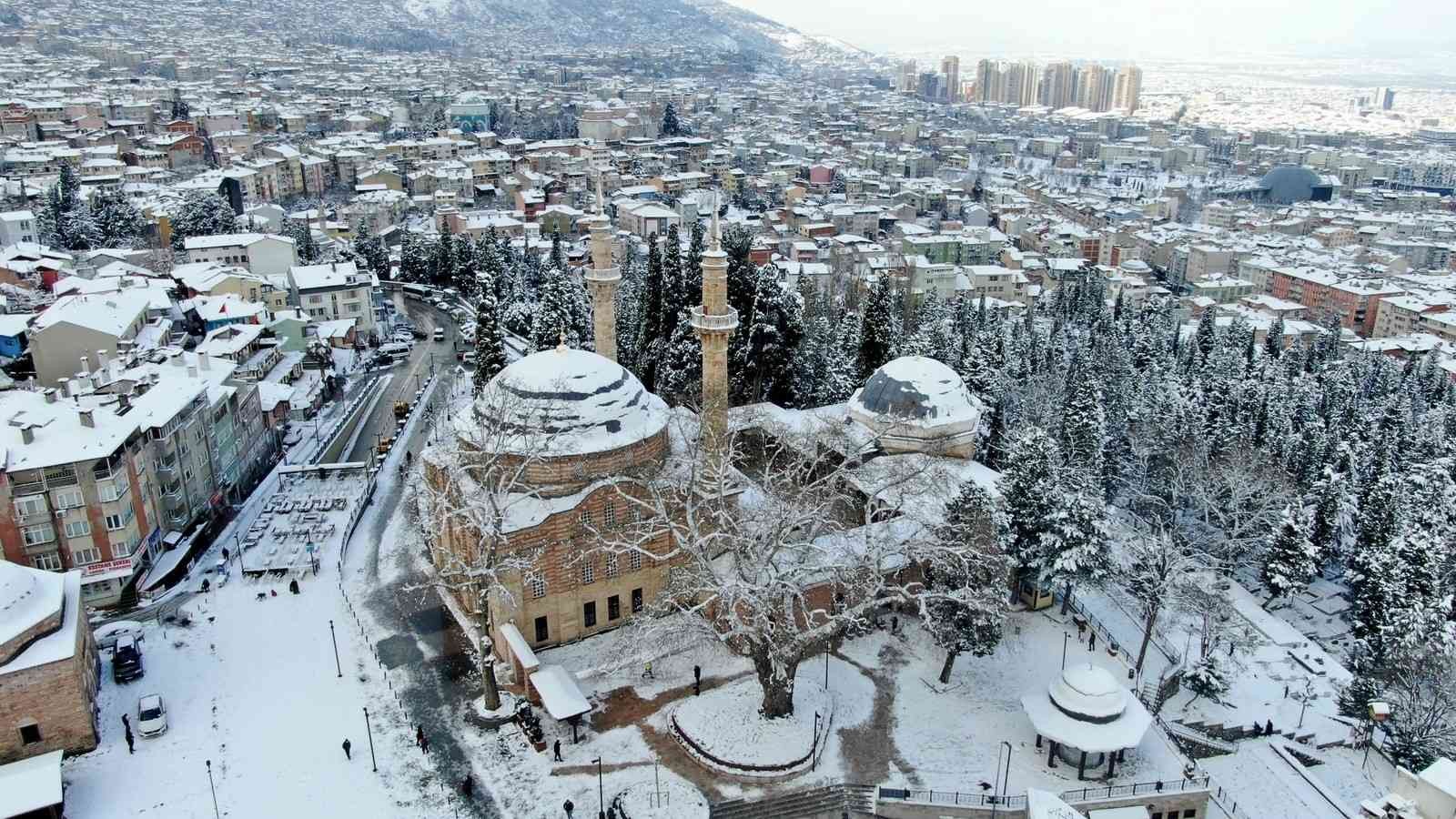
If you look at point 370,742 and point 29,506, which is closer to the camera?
point 370,742

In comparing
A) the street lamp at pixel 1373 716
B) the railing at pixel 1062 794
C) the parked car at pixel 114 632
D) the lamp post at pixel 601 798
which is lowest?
the street lamp at pixel 1373 716

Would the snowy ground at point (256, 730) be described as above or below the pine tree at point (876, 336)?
below

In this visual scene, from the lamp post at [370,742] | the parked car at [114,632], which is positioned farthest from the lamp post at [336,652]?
the parked car at [114,632]

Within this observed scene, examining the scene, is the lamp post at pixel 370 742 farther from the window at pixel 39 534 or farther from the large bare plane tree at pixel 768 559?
the window at pixel 39 534

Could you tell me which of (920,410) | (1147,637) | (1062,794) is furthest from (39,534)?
(1147,637)

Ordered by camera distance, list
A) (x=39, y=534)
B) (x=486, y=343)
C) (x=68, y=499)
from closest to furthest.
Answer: (x=39, y=534), (x=68, y=499), (x=486, y=343)

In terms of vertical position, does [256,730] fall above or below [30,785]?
below

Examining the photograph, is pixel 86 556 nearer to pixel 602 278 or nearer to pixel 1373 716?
pixel 602 278

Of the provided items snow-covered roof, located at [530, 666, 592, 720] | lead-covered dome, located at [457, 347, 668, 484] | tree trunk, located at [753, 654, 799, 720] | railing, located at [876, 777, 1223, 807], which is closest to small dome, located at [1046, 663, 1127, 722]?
railing, located at [876, 777, 1223, 807]
